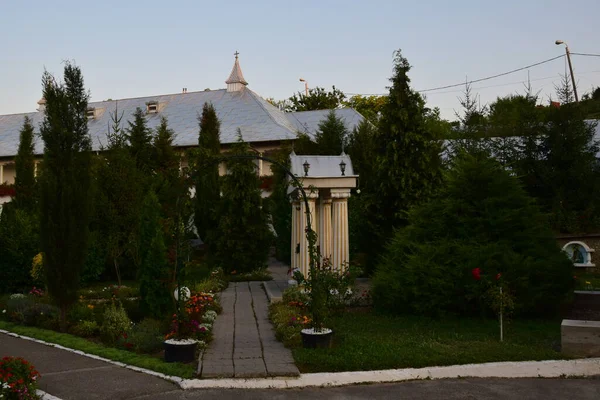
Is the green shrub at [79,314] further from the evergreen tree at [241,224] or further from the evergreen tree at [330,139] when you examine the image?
the evergreen tree at [330,139]

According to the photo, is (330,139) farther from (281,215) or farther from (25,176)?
(25,176)

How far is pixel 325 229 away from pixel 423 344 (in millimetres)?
6504

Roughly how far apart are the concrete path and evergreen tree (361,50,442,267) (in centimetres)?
404

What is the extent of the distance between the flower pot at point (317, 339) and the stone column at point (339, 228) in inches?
223

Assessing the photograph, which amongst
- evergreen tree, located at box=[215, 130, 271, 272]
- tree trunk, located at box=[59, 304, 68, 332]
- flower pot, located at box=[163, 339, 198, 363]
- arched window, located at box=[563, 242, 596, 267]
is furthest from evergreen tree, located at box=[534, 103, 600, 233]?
flower pot, located at box=[163, 339, 198, 363]

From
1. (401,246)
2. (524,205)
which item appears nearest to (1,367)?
(401,246)

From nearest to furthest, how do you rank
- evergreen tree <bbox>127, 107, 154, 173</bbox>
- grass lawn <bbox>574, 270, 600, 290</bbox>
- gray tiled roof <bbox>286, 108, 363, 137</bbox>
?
grass lawn <bbox>574, 270, 600, 290</bbox>, evergreen tree <bbox>127, 107, 154, 173</bbox>, gray tiled roof <bbox>286, 108, 363, 137</bbox>

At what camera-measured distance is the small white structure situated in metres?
15.9

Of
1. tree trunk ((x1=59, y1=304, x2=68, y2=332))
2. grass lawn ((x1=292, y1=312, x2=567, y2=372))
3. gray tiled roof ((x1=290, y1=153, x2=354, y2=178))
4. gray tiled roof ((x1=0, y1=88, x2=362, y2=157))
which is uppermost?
gray tiled roof ((x1=0, y1=88, x2=362, y2=157))

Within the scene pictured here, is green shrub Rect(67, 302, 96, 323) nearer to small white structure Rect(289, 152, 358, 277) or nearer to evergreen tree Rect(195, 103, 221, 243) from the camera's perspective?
small white structure Rect(289, 152, 358, 277)

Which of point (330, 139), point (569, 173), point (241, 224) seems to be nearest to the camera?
point (241, 224)

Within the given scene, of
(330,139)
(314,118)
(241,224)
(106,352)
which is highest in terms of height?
(314,118)

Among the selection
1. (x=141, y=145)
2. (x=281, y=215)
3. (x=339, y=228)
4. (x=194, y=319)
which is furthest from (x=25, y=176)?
(x=194, y=319)

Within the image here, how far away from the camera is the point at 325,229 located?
16516mm
